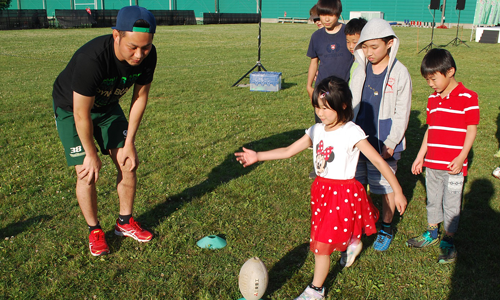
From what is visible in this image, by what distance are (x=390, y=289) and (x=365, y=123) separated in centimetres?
142

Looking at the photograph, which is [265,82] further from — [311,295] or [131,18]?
[311,295]

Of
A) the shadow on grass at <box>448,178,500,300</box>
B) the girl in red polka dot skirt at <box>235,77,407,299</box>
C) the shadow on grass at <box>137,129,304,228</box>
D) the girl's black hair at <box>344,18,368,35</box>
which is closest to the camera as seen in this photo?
the girl in red polka dot skirt at <box>235,77,407,299</box>

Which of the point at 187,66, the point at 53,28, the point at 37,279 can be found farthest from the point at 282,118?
the point at 53,28

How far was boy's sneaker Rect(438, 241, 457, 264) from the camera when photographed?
3405mm

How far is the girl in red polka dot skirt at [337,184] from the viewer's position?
A: 2705 millimetres

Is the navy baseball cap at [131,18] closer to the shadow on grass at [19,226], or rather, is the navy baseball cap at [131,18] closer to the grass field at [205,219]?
the grass field at [205,219]

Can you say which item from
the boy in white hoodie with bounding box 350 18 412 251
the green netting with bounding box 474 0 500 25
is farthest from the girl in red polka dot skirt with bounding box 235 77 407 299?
the green netting with bounding box 474 0 500 25

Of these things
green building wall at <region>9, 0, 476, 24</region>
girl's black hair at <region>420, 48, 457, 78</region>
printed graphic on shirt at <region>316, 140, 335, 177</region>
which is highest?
green building wall at <region>9, 0, 476, 24</region>

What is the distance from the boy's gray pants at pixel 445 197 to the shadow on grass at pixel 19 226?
12.2 feet

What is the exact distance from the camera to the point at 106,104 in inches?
134

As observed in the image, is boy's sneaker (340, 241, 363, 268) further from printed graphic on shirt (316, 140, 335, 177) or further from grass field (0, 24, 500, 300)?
printed graphic on shirt (316, 140, 335, 177)

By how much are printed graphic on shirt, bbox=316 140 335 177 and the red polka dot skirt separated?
0.22ft

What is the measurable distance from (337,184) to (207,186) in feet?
7.79

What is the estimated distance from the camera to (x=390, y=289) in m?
3.10
